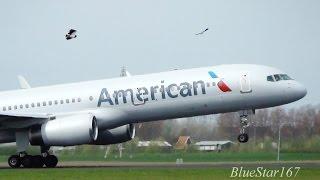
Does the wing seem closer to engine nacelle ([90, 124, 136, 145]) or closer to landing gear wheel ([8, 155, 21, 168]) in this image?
landing gear wheel ([8, 155, 21, 168])

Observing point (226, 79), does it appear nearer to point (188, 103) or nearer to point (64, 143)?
point (188, 103)

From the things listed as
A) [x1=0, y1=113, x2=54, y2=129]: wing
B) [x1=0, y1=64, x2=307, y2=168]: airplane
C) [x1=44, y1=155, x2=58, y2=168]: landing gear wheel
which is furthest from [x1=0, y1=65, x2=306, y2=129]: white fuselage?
[x1=44, y1=155, x2=58, y2=168]: landing gear wheel

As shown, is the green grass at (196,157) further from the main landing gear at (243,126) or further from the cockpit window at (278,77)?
the cockpit window at (278,77)

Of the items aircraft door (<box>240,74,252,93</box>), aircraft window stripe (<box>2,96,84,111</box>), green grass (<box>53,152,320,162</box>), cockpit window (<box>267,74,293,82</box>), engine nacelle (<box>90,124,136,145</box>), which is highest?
cockpit window (<box>267,74,293,82</box>)

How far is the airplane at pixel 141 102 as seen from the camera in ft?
154

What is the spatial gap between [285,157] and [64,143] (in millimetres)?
21885

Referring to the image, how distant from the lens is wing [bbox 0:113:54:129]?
47188mm

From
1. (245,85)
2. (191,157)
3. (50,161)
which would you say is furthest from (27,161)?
(191,157)

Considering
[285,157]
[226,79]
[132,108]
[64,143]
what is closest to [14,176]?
[64,143]

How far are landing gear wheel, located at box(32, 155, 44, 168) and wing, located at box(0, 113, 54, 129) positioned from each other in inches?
78.8

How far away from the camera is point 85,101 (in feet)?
162

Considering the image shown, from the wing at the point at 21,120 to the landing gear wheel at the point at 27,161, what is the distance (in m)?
1.78

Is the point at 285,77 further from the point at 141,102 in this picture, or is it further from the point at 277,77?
the point at 141,102

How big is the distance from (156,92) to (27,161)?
8.22 metres
